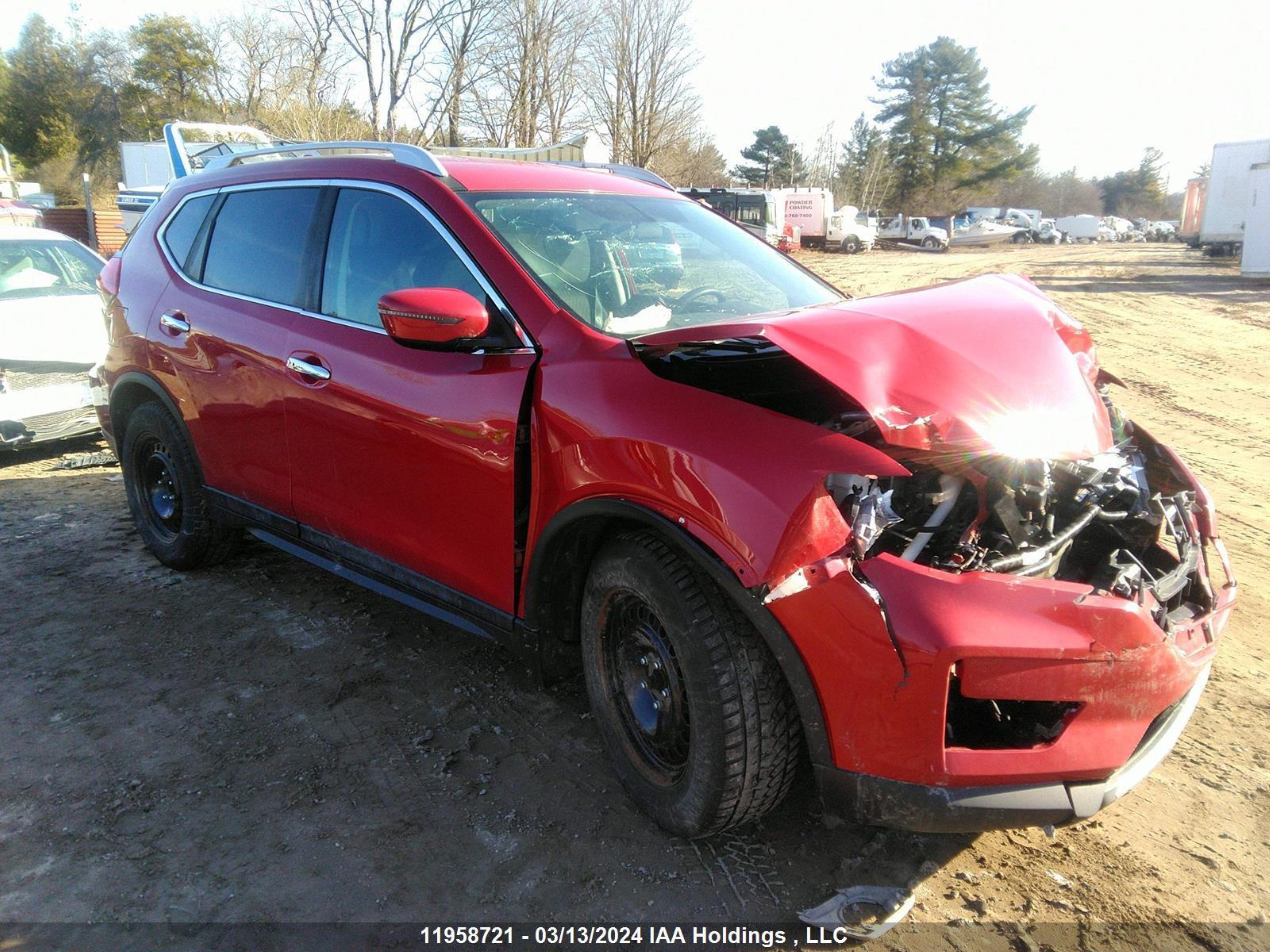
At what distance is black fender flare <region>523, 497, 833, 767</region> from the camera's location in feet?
7.22

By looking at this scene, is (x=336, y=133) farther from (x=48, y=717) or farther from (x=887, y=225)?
(x=887, y=225)

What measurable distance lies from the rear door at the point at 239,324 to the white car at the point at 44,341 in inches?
99.8

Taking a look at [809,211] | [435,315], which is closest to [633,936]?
[435,315]

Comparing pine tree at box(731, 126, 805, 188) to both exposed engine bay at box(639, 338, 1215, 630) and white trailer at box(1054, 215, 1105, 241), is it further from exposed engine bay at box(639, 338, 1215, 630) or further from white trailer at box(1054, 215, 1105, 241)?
exposed engine bay at box(639, 338, 1215, 630)

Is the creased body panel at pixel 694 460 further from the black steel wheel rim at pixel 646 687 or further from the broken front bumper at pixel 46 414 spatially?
the broken front bumper at pixel 46 414

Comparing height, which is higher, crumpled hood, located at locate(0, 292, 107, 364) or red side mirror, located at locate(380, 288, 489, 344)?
red side mirror, located at locate(380, 288, 489, 344)

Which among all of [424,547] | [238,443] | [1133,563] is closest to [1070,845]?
[1133,563]

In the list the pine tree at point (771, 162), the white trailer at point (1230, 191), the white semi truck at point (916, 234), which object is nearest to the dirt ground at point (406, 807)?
the white trailer at point (1230, 191)

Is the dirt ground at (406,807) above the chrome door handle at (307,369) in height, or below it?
below

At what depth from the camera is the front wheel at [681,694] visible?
2.32 m

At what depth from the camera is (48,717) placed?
3.38 m

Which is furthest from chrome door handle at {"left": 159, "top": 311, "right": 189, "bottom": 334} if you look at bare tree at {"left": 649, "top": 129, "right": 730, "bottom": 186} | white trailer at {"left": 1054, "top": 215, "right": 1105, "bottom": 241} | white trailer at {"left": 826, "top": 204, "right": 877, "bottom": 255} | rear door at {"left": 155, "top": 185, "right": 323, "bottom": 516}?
white trailer at {"left": 1054, "top": 215, "right": 1105, "bottom": 241}

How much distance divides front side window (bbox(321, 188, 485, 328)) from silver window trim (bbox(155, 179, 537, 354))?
17 millimetres

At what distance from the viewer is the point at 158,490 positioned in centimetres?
479
